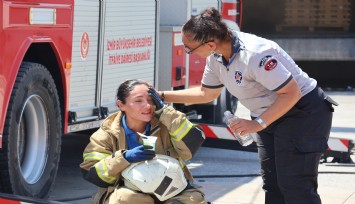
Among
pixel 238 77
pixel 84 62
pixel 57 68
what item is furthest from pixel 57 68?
pixel 238 77

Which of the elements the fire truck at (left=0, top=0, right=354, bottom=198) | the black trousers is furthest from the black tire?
the black trousers

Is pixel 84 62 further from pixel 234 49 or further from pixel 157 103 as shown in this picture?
pixel 234 49

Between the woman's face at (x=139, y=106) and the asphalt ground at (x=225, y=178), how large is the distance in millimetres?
2376

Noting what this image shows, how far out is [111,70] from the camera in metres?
7.91

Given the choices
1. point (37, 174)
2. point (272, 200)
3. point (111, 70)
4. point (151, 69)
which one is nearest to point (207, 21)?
point (272, 200)

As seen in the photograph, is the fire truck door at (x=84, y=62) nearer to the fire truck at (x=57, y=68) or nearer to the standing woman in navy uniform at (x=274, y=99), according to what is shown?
the fire truck at (x=57, y=68)

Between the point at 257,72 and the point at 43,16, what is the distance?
2228mm

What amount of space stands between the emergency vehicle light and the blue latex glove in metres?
1.94

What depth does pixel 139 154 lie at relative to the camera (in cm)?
485

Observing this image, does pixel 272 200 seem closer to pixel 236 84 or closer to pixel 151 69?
Answer: pixel 236 84

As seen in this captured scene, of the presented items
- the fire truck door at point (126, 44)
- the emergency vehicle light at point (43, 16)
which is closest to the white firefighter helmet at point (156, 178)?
the emergency vehicle light at point (43, 16)

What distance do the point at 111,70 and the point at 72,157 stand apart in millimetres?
1893

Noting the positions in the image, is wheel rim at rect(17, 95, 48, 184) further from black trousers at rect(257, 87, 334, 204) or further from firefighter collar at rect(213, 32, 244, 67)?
black trousers at rect(257, 87, 334, 204)

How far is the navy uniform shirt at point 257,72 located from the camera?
16.2 ft
